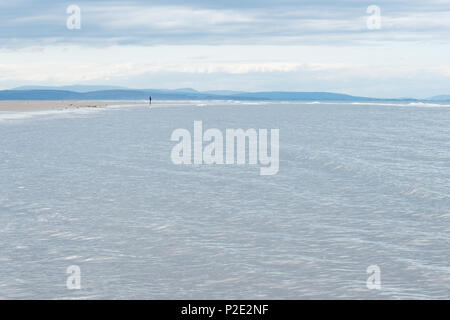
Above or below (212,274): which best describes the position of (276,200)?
above

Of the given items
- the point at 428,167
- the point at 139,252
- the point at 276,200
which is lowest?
the point at 139,252

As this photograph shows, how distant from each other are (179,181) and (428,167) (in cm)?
1315

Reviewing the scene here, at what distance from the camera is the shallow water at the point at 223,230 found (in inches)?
479

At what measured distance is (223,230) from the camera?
1669 cm

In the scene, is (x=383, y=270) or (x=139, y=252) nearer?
(x=383, y=270)

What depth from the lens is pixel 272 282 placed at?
12281 mm

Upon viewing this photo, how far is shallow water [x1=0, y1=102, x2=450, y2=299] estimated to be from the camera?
12.2 metres

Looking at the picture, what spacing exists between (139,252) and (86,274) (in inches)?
75.1
